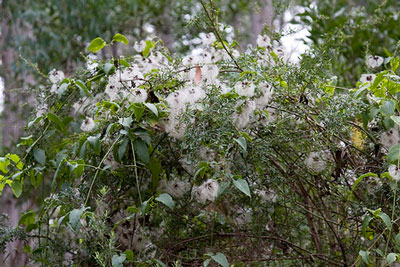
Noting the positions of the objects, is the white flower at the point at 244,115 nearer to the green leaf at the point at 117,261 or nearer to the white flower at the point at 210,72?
the white flower at the point at 210,72

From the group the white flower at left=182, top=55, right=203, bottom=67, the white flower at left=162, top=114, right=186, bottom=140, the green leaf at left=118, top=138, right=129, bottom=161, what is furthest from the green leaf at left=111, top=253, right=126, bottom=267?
the white flower at left=182, top=55, right=203, bottom=67

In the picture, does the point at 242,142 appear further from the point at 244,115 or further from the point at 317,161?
the point at 317,161

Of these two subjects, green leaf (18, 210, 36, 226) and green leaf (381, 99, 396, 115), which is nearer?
green leaf (381, 99, 396, 115)

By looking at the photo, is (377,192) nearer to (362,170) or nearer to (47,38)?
(362,170)

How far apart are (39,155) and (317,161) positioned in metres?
0.82

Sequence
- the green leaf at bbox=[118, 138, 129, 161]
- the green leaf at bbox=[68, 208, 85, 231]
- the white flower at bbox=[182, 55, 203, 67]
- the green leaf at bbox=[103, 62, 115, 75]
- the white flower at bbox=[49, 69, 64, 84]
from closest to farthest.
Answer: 1. the green leaf at bbox=[68, 208, 85, 231]
2. the green leaf at bbox=[118, 138, 129, 161]
3. the green leaf at bbox=[103, 62, 115, 75]
4. the white flower at bbox=[182, 55, 203, 67]
5. the white flower at bbox=[49, 69, 64, 84]

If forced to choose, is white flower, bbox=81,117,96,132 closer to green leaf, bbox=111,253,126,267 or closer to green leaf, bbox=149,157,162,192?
green leaf, bbox=149,157,162,192

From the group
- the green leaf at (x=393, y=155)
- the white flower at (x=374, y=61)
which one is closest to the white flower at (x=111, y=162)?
the green leaf at (x=393, y=155)

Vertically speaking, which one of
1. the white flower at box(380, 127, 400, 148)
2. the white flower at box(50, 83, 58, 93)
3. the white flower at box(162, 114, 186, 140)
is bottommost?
the white flower at box(380, 127, 400, 148)

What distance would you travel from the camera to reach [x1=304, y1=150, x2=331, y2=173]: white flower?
161 cm

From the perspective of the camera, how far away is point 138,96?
4.92ft

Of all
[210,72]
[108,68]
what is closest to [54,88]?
[108,68]

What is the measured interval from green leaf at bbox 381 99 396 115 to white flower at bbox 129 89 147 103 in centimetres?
63

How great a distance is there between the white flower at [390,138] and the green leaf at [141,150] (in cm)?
67
